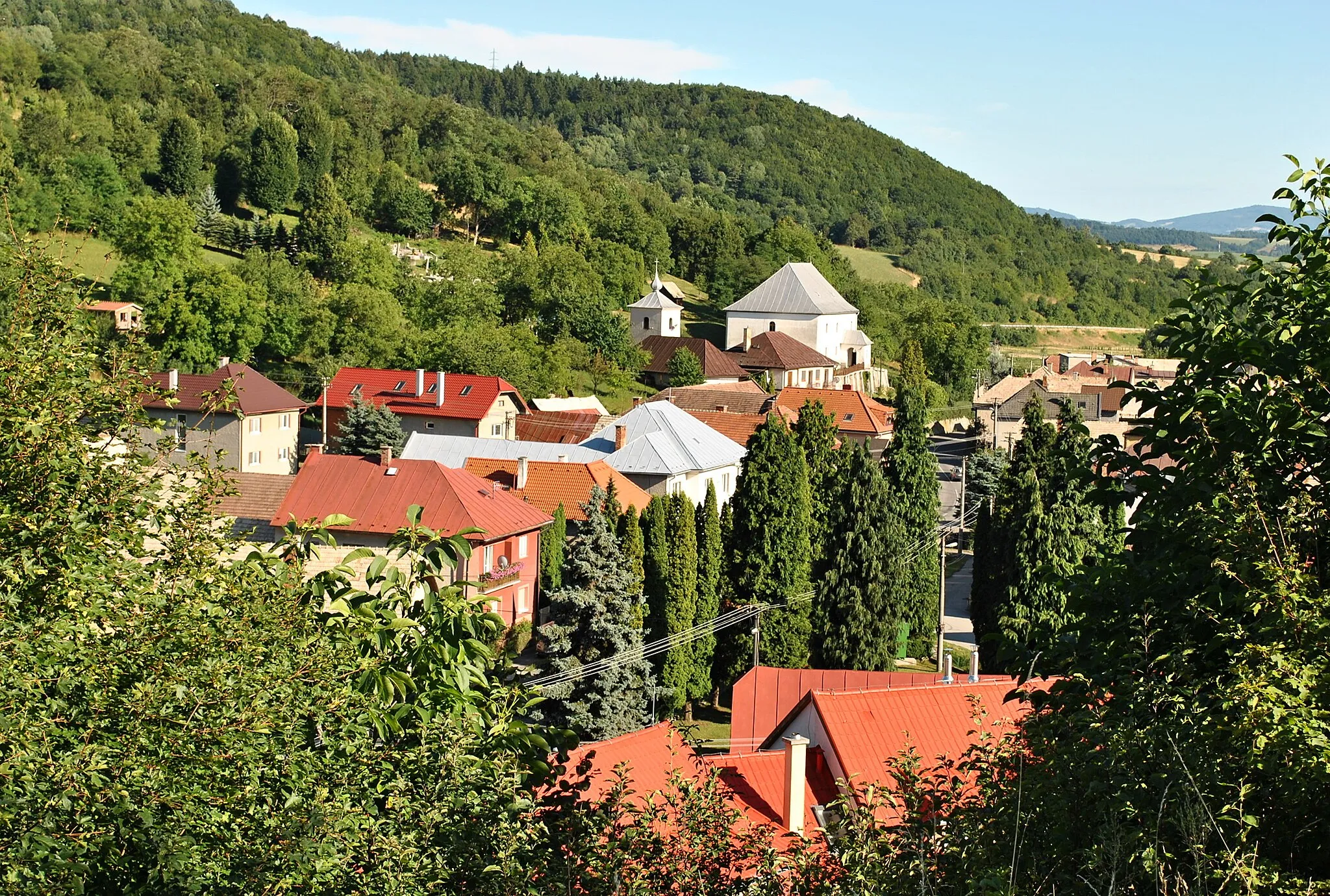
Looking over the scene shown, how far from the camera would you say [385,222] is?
8800 centimetres

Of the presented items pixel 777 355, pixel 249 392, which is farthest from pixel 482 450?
pixel 777 355

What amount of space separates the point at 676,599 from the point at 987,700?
464 inches

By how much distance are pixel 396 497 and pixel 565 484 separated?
604cm

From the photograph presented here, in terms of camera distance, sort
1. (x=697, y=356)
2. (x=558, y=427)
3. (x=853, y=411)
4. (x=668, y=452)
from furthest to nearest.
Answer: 1. (x=697, y=356)
2. (x=853, y=411)
3. (x=558, y=427)
4. (x=668, y=452)

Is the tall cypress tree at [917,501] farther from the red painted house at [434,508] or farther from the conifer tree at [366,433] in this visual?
the conifer tree at [366,433]

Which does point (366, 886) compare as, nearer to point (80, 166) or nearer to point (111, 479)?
point (111, 479)

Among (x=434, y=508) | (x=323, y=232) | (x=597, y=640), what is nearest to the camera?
(x=597, y=640)

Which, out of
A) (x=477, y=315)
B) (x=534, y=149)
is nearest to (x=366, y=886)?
(x=477, y=315)

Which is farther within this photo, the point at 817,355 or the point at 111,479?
the point at 817,355

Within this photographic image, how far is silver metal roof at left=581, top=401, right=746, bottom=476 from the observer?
133ft

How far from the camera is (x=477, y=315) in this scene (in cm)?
6625

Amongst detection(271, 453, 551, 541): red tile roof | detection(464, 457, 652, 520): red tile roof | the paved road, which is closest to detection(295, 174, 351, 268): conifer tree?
detection(464, 457, 652, 520): red tile roof

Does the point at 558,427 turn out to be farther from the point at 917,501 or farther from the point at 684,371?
the point at 684,371

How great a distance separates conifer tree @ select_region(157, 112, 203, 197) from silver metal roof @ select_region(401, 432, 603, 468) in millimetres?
42784
